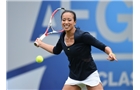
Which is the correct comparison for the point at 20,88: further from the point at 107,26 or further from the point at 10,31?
the point at 107,26

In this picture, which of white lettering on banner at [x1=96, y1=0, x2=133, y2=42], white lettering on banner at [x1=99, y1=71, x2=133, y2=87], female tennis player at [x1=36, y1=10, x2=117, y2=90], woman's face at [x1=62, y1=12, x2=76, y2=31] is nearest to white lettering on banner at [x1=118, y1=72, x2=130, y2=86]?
white lettering on banner at [x1=99, y1=71, x2=133, y2=87]

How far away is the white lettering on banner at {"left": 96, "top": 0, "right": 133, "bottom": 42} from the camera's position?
4.69 metres

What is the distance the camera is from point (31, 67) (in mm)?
4723

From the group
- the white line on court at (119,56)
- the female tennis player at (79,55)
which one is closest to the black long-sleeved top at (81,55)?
the female tennis player at (79,55)

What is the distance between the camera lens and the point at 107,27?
15.4 ft

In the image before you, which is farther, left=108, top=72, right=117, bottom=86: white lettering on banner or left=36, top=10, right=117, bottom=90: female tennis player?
left=108, top=72, right=117, bottom=86: white lettering on banner

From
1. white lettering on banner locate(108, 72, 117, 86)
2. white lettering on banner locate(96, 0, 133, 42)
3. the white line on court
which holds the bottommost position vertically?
white lettering on banner locate(108, 72, 117, 86)

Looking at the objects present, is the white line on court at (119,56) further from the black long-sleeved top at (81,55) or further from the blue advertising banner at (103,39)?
the black long-sleeved top at (81,55)

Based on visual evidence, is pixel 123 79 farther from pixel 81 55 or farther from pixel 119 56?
pixel 81 55

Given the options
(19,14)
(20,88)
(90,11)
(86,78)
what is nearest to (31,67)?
(20,88)

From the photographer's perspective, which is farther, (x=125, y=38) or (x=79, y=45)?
(x=125, y=38)

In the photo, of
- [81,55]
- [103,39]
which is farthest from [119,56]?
[81,55]

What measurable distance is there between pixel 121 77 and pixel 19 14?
185 cm

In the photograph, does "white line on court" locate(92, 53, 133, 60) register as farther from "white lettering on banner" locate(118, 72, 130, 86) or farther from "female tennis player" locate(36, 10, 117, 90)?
"female tennis player" locate(36, 10, 117, 90)
